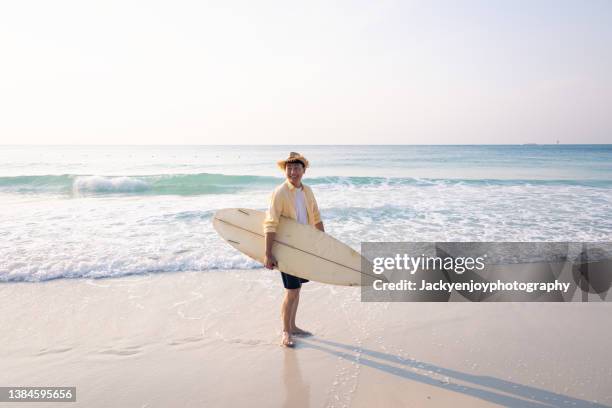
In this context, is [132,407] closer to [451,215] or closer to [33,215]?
[451,215]

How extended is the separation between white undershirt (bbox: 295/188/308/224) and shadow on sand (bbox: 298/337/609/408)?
107 centimetres

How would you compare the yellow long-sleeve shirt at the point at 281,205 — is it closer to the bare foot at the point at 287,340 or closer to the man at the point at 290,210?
the man at the point at 290,210

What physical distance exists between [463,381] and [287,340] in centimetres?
136

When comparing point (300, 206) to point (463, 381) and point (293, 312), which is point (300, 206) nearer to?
point (293, 312)

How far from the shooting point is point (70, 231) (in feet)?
22.2

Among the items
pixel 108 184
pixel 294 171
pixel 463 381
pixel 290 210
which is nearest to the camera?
pixel 463 381

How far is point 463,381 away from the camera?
252 cm

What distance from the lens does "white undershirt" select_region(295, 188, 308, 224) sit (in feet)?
9.48

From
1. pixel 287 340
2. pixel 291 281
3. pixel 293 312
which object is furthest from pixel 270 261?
pixel 287 340

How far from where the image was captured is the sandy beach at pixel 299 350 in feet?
7.89

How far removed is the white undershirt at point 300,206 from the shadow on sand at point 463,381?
107 cm

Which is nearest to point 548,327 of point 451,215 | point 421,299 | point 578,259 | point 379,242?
point 421,299

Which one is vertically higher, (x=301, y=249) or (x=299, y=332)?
(x=301, y=249)

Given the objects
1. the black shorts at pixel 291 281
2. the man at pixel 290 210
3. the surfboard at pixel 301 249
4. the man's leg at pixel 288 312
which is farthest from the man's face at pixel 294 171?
the man's leg at pixel 288 312
